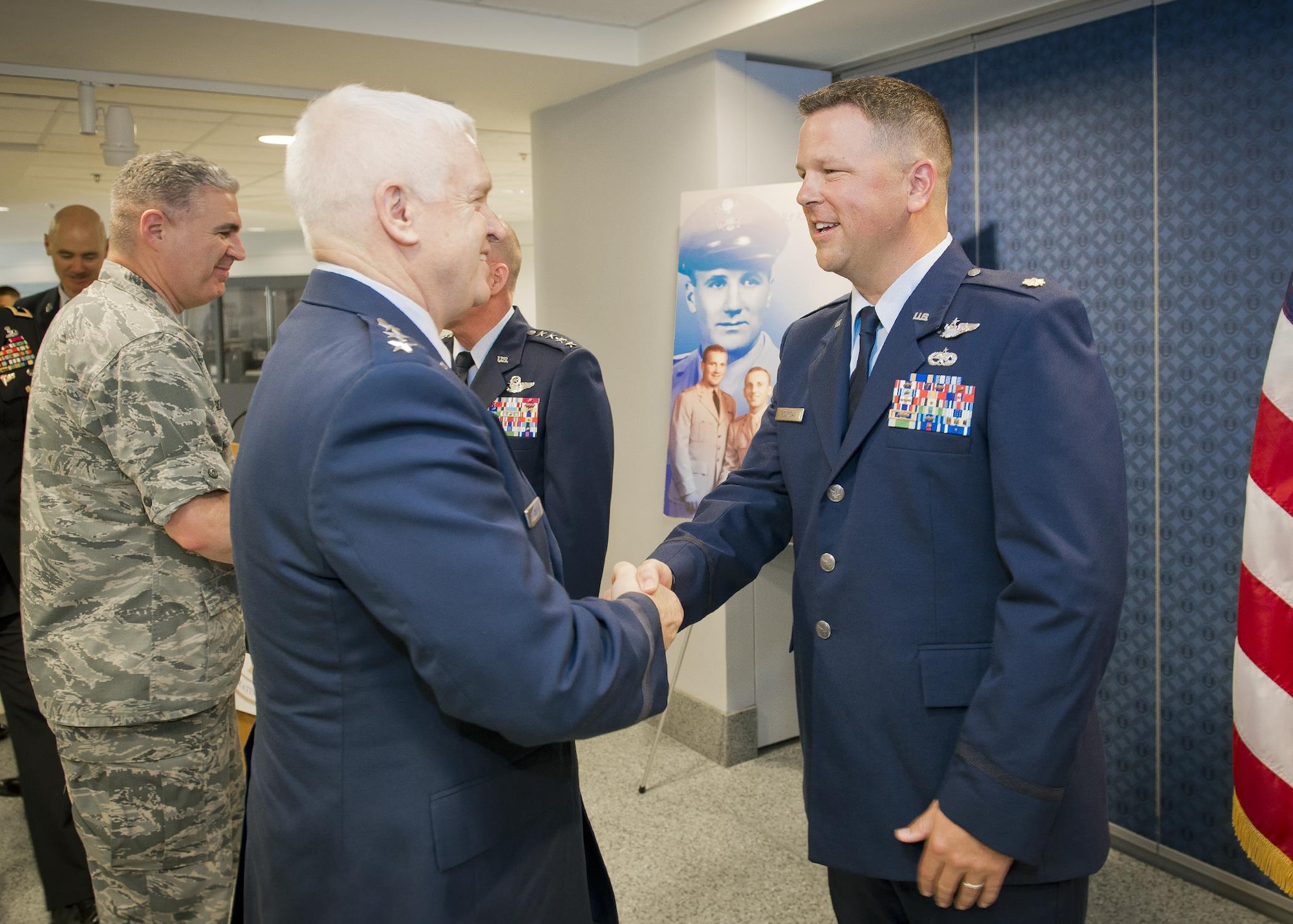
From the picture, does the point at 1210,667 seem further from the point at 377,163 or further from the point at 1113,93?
the point at 377,163

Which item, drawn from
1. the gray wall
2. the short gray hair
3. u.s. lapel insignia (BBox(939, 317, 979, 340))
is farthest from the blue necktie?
the gray wall

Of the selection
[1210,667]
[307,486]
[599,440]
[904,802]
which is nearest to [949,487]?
[904,802]

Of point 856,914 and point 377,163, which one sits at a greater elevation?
point 377,163

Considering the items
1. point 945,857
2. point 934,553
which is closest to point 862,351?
point 934,553

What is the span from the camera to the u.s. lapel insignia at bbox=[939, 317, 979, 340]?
1377 mm

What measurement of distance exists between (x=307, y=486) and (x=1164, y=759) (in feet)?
9.18

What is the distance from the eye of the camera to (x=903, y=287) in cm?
153

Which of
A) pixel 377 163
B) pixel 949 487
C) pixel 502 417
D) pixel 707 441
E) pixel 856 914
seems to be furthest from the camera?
pixel 707 441

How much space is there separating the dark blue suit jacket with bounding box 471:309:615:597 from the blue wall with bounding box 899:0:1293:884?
161cm

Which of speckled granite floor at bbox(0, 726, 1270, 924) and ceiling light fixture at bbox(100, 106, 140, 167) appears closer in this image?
speckled granite floor at bbox(0, 726, 1270, 924)

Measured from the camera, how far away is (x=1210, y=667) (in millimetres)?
2758

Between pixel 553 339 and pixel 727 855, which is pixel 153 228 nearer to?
pixel 553 339

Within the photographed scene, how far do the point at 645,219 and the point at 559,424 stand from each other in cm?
177

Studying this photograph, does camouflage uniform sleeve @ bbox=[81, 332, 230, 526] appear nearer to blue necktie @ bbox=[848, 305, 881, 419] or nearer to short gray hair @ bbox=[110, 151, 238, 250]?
short gray hair @ bbox=[110, 151, 238, 250]
